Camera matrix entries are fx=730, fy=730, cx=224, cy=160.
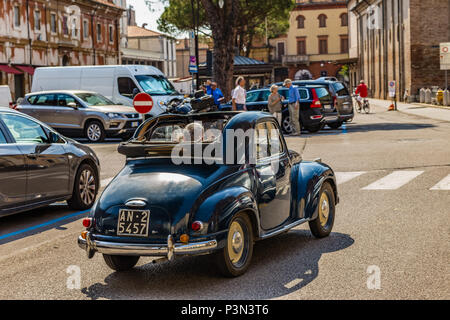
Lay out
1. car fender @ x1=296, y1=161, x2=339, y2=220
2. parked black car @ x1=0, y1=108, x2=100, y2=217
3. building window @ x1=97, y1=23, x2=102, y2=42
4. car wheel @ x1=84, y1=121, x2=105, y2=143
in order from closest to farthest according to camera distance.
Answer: car fender @ x1=296, y1=161, x2=339, y2=220
parked black car @ x1=0, y1=108, x2=100, y2=217
car wheel @ x1=84, y1=121, x2=105, y2=143
building window @ x1=97, y1=23, x2=102, y2=42

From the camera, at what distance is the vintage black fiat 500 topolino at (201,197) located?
5812mm

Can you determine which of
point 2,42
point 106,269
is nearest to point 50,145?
point 106,269

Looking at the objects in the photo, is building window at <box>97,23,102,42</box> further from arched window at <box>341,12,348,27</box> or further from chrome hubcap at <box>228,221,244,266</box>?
chrome hubcap at <box>228,221,244,266</box>

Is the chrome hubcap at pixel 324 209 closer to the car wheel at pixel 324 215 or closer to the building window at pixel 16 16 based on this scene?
the car wheel at pixel 324 215

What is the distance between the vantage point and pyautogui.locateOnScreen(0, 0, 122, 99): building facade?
49.2 meters

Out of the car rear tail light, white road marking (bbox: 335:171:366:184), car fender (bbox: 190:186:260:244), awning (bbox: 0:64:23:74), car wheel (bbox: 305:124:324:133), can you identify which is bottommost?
white road marking (bbox: 335:171:366:184)

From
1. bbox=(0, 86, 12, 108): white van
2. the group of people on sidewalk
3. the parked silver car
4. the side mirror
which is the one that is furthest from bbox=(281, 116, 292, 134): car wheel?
bbox=(0, 86, 12, 108): white van

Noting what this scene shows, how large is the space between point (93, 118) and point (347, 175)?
12.6 meters

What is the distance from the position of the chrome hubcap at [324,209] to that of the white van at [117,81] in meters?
18.9

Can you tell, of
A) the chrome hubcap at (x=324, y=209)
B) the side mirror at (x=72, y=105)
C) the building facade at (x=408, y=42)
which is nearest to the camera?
the chrome hubcap at (x=324, y=209)

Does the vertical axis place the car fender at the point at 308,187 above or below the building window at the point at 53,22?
below

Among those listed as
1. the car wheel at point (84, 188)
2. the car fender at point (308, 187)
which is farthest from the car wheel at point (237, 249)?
the car wheel at point (84, 188)

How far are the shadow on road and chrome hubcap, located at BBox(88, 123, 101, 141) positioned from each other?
17104 millimetres

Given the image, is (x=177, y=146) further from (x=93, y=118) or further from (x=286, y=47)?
(x=286, y=47)
